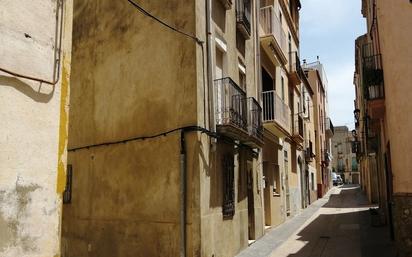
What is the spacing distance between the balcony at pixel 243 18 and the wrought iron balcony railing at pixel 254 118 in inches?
88.3

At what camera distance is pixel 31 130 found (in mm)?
4484

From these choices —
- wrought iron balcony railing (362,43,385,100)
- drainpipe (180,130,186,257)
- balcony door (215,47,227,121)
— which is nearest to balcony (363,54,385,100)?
wrought iron balcony railing (362,43,385,100)

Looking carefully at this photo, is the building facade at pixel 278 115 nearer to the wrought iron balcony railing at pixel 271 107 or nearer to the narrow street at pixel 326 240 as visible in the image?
the wrought iron balcony railing at pixel 271 107

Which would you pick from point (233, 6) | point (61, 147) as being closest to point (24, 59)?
point (61, 147)

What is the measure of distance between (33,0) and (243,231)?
28.8 ft

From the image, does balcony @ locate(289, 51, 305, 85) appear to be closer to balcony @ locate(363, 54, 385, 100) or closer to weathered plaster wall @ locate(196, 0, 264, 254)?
weathered plaster wall @ locate(196, 0, 264, 254)

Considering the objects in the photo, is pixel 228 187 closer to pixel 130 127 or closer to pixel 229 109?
pixel 229 109

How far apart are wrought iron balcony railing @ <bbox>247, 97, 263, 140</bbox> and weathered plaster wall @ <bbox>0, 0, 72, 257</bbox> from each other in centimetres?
731

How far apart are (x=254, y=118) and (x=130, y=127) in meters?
3.79

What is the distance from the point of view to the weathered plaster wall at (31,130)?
166 inches

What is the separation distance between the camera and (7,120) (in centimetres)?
423

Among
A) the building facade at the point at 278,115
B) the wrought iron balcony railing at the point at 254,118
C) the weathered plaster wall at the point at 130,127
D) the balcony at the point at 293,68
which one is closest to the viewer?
the weathered plaster wall at the point at 130,127

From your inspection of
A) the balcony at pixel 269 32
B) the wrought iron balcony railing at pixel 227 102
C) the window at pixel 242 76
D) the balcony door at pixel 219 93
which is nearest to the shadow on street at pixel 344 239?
the wrought iron balcony railing at pixel 227 102

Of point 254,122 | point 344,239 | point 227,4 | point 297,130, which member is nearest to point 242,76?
point 254,122
